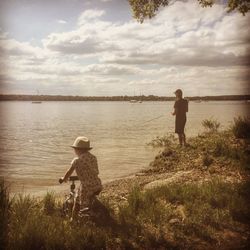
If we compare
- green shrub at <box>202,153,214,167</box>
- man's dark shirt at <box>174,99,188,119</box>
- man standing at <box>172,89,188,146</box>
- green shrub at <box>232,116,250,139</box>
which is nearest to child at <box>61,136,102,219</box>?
green shrub at <box>202,153,214,167</box>

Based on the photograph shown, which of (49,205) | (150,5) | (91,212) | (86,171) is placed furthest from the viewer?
(150,5)

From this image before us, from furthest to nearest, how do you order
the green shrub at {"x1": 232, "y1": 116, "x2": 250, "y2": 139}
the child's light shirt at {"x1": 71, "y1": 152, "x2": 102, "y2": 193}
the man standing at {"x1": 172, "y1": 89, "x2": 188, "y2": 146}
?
the man standing at {"x1": 172, "y1": 89, "x2": 188, "y2": 146} < the green shrub at {"x1": 232, "y1": 116, "x2": 250, "y2": 139} < the child's light shirt at {"x1": 71, "y1": 152, "x2": 102, "y2": 193}

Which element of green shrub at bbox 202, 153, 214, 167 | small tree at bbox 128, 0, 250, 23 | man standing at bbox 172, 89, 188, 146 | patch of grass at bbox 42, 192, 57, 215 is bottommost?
patch of grass at bbox 42, 192, 57, 215

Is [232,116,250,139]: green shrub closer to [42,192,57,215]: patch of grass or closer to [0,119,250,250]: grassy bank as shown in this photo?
[0,119,250,250]: grassy bank

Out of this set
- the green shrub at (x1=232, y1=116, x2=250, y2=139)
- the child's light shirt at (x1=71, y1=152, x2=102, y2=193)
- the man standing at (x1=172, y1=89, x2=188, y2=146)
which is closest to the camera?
the child's light shirt at (x1=71, y1=152, x2=102, y2=193)

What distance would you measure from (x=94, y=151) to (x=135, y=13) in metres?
11.5

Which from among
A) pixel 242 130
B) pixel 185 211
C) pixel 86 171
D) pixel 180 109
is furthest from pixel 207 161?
pixel 86 171

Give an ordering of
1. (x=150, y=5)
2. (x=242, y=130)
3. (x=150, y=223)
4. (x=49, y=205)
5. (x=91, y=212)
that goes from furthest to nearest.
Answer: (x=242, y=130)
(x=150, y=5)
(x=49, y=205)
(x=91, y=212)
(x=150, y=223)

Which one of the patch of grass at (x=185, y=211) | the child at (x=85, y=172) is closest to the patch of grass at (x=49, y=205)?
the child at (x=85, y=172)

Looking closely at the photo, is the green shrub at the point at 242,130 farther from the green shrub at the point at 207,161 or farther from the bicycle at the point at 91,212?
the bicycle at the point at 91,212

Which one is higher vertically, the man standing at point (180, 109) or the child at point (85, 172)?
the man standing at point (180, 109)

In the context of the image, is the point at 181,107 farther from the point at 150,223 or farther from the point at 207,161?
the point at 150,223

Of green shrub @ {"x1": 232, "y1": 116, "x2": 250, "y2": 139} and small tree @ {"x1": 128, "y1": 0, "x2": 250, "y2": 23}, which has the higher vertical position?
small tree @ {"x1": 128, "y1": 0, "x2": 250, "y2": 23}

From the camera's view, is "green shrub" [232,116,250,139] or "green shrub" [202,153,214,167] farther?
"green shrub" [232,116,250,139]
